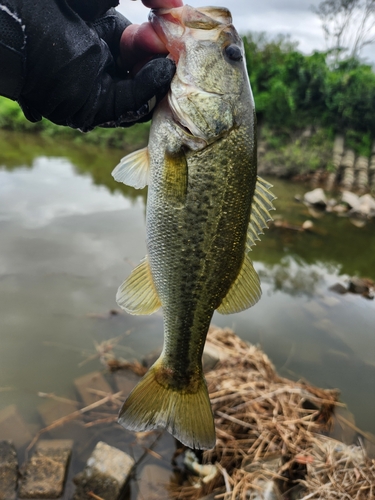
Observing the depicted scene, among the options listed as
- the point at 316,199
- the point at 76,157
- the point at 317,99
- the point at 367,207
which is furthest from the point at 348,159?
the point at 76,157

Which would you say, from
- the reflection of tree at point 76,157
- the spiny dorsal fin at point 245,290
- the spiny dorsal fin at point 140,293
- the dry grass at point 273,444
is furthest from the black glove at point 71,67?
the reflection of tree at point 76,157

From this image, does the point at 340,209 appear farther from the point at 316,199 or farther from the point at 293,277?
the point at 293,277

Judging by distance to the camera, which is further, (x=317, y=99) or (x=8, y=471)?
(x=317, y=99)

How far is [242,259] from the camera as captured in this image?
194 cm

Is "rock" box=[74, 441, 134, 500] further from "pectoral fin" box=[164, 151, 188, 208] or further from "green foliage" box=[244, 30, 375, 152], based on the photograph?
"green foliage" box=[244, 30, 375, 152]

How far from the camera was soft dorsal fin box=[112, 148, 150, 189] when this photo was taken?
6.26ft

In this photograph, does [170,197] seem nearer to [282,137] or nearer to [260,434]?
[260,434]

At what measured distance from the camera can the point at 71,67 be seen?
1617 millimetres

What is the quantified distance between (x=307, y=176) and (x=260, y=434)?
14373 millimetres

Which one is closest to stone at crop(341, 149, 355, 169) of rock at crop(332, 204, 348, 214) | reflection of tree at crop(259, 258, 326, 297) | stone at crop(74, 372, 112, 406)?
rock at crop(332, 204, 348, 214)

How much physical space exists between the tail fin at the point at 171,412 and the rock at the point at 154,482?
3.99 feet

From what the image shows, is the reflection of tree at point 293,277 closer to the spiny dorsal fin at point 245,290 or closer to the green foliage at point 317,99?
the spiny dorsal fin at point 245,290

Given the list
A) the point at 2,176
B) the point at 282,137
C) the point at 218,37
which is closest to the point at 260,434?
the point at 218,37

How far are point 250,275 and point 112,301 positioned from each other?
340cm
